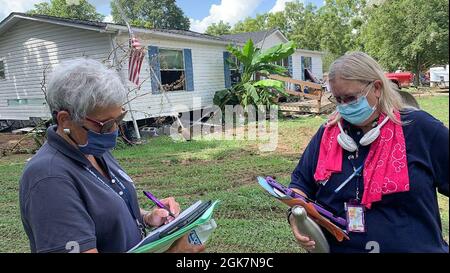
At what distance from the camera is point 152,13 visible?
14.4 m

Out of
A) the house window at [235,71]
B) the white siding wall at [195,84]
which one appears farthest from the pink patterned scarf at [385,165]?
the house window at [235,71]

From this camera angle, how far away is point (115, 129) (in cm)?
179

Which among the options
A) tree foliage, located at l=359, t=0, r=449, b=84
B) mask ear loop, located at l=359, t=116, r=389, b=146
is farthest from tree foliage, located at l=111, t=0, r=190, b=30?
mask ear loop, located at l=359, t=116, r=389, b=146

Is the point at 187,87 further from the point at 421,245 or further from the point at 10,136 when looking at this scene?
the point at 421,245

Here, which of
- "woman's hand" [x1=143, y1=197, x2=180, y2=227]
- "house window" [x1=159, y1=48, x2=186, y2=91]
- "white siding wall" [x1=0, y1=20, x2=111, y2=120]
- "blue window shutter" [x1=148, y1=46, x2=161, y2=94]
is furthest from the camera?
"house window" [x1=159, y1=48, x2=186, y2=91]

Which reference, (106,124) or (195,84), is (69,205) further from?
(195,84)

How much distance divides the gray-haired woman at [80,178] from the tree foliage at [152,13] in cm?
802

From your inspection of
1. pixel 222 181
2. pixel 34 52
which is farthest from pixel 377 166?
pixel 34 52

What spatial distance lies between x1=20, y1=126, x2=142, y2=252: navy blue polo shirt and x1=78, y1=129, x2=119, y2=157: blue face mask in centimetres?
5

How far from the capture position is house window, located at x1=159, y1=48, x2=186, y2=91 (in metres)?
12.4

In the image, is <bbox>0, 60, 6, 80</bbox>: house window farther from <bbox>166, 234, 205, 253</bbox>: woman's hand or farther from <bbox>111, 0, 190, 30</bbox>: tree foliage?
<bbox>166, 234, 205, 253</bbox>: woman's hand

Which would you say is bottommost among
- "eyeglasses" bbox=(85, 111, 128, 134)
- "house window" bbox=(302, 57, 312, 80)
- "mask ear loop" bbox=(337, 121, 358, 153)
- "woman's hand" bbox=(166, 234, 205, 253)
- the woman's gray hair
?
"woman's hand" bbox=(166, 234, 205, 253)

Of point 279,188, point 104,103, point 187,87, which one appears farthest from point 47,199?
point 187,87

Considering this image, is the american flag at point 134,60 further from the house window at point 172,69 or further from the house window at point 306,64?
the house window at point 306,64
